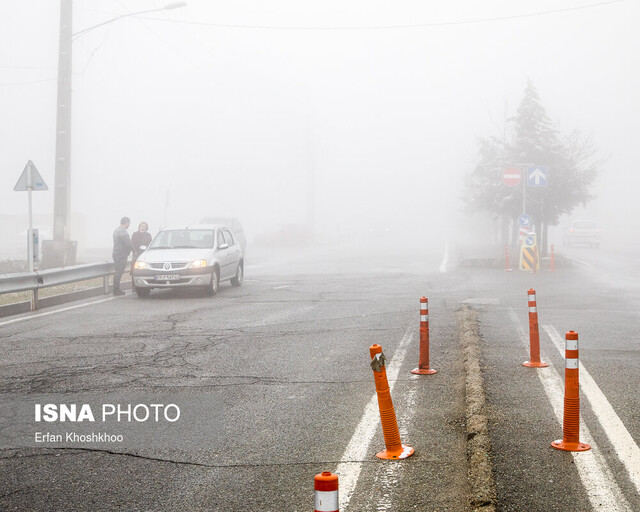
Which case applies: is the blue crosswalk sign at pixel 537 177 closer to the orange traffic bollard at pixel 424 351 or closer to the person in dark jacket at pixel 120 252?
the person in dark jacket at pixel 120 252

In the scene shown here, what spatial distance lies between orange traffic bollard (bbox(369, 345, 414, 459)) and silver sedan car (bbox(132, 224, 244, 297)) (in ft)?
39.7

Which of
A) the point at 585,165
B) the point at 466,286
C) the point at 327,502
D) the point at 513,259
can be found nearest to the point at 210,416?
the point at 327,502

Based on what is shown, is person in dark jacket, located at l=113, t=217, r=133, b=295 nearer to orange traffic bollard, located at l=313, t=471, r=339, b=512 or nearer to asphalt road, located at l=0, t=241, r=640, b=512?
asphalt road, located at l=0, t=241, r=640, b=512

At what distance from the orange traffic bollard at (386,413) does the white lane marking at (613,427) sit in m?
1.37

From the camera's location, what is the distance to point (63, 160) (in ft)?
70.7

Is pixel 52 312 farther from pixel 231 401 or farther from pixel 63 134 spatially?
pixel 63 134

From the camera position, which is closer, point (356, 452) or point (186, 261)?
point (356, 452)

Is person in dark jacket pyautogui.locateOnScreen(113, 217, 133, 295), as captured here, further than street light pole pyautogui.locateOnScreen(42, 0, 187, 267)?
No

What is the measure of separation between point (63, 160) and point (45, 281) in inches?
279

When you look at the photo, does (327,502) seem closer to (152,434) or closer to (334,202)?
(152,434)

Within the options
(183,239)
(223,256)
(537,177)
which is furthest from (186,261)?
(537,177)

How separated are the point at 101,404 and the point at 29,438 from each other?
3.39ft

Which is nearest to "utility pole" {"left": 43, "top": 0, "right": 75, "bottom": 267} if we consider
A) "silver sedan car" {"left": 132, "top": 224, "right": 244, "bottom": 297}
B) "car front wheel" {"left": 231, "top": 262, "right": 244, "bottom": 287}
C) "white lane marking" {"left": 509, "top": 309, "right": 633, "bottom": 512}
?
"silver sedan car" {"left": 132, "top": 224, "right": 244, "bottom": 297}

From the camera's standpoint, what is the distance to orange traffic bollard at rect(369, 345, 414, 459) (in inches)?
209
